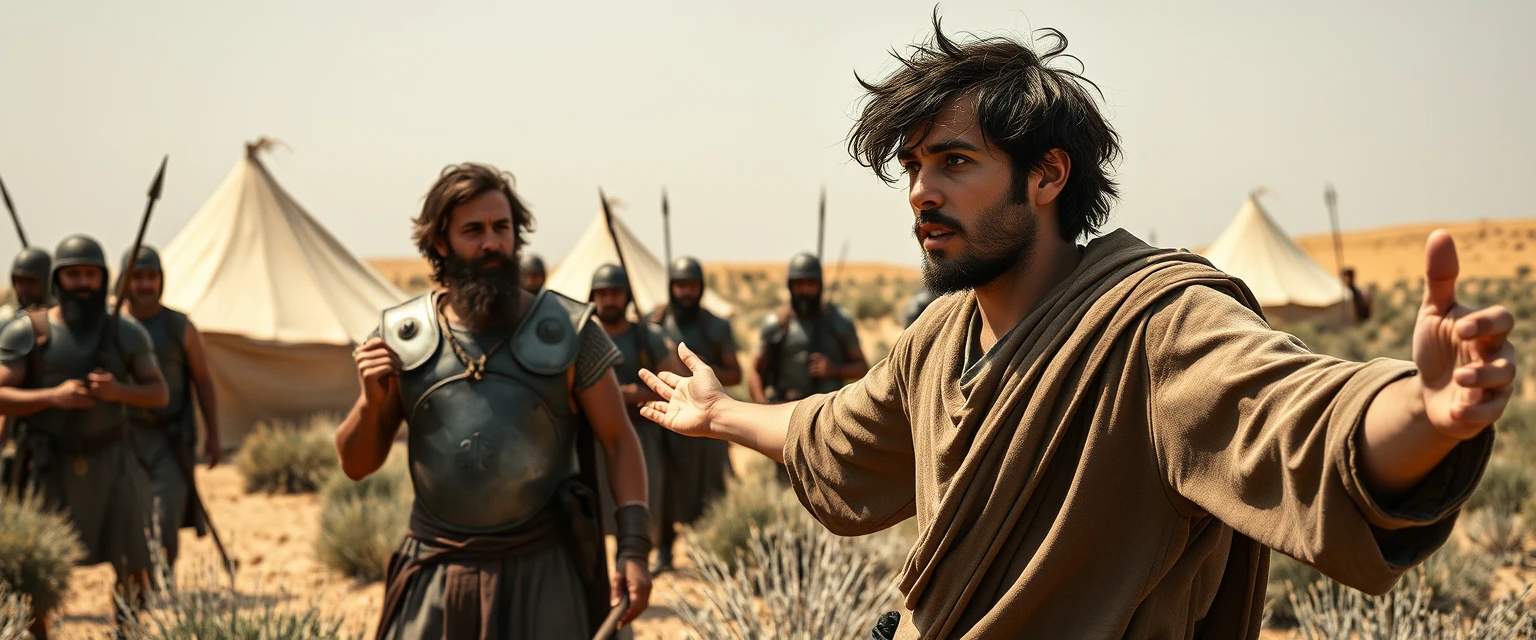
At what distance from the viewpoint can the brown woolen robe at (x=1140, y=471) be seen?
5.34ft

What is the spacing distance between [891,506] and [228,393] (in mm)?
13102

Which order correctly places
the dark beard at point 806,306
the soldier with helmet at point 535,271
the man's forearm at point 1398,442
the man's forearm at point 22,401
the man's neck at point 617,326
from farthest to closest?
the soldier with helmet at point 535,271
the dark beard at point 806,306
the man's neck at point 617,326
the man's forearm at point 22,401
the man's forearm at point 1398,442

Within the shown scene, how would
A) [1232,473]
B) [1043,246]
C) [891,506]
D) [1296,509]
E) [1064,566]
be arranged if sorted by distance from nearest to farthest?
[1296,509] < [1232,473] < [1064,566] < [1043,246] < [891,506]

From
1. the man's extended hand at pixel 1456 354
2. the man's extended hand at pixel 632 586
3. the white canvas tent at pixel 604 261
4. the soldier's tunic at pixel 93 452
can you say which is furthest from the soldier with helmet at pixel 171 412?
the white canvas tent at pixel 604 261

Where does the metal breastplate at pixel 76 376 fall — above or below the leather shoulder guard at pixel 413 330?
below

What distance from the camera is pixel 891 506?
8.47 feet

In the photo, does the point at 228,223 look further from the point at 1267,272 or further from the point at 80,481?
the point at 1267,272

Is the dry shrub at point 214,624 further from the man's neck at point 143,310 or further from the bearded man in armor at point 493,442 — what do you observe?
the man's neck at point 143,310

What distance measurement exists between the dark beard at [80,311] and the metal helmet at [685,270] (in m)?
3.91

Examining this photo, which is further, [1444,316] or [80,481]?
[80,481]

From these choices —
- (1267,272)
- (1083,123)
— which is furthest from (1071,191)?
(1267,272)

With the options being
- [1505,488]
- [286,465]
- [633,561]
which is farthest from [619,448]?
[286,465]

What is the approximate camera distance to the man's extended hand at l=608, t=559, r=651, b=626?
3.53 m

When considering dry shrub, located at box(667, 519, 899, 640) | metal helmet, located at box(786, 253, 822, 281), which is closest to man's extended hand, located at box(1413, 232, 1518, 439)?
dry shrub, located at box(667, 519, 899, 640)
